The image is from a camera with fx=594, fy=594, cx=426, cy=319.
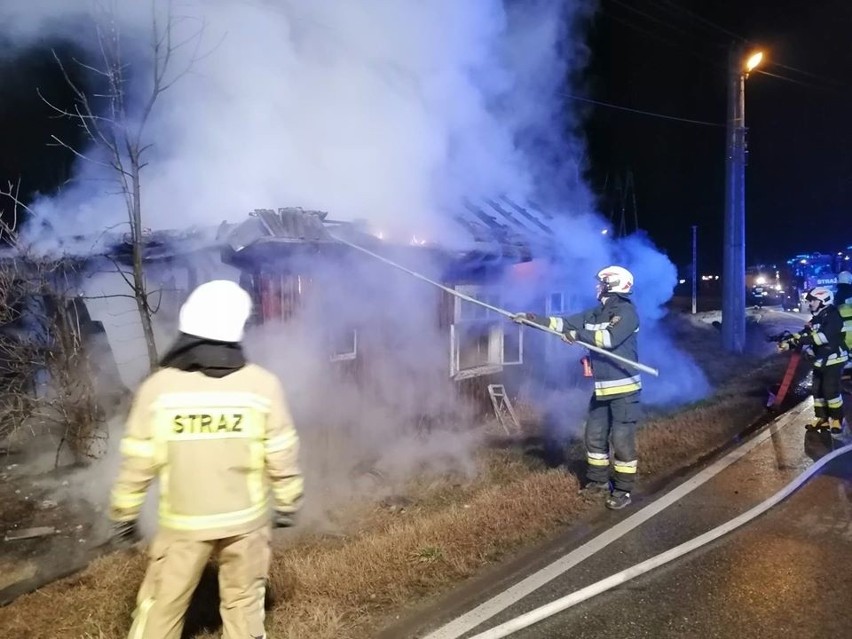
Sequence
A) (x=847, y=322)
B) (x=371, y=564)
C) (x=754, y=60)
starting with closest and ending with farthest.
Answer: (x=371, y=564) < (x=847, y=322) < (x=754, y=60)

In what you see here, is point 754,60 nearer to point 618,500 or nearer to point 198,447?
point 618,500

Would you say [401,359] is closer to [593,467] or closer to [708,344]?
[593,467]

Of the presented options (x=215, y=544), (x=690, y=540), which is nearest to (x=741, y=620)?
(x=690, y=540)

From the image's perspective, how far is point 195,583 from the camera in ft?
8.46

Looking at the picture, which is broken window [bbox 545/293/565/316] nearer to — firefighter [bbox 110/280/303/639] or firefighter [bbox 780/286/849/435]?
firefighter [bbox 780/286/849/435]

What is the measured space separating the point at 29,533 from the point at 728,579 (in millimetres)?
5620

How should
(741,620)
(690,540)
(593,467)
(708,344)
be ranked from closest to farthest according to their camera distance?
1. (741,620)
2. (690,540)
3. (593,467)
4. (708,344)

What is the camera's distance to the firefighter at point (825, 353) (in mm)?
7273

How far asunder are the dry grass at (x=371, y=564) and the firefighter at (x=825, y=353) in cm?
269

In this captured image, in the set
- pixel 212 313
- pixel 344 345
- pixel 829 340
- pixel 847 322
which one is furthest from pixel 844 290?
pixel 212 313

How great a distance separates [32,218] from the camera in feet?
22.0

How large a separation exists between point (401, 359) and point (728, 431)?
14.1ft

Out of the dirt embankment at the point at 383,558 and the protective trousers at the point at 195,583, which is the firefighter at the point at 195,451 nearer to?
the protective trousers at the point at 195,583

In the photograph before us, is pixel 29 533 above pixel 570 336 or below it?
below
